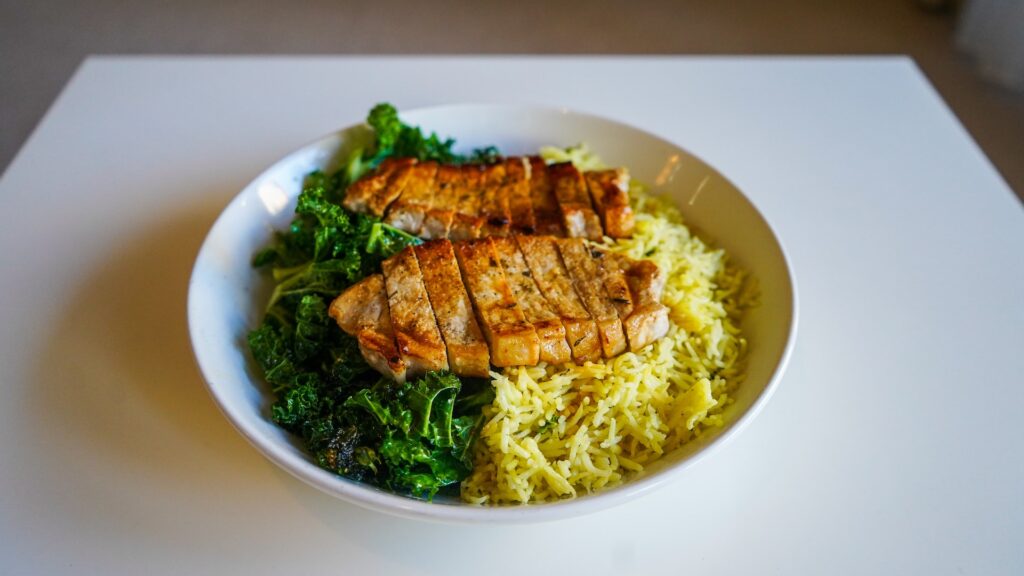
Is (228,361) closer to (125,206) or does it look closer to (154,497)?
(154,497)

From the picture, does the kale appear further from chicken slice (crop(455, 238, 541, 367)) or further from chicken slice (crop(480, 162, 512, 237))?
chicken slice (crop(455, 238, 541, 367))

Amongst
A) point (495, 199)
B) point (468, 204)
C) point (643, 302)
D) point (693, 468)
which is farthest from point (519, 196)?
point (693, 468)

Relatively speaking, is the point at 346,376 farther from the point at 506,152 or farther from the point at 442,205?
the point at 506,152

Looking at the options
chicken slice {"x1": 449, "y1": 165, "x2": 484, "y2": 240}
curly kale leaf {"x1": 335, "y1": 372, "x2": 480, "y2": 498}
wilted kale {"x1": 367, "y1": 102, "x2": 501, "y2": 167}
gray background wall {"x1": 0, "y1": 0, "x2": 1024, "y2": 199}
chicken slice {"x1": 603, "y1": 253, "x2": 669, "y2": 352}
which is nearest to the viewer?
curly kale leaf {"x1": 335, "y1": 372, "x2": 480, "y2": 498}

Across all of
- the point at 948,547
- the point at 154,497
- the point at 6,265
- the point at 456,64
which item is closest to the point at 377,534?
the point at 154,497

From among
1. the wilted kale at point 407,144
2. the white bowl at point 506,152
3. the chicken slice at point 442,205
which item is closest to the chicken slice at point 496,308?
the chicken slice at point 442,205

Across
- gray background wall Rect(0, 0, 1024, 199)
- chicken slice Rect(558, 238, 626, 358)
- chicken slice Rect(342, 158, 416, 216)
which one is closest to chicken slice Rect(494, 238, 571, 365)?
chicken slice Rect(558, 238, 626, 358)
